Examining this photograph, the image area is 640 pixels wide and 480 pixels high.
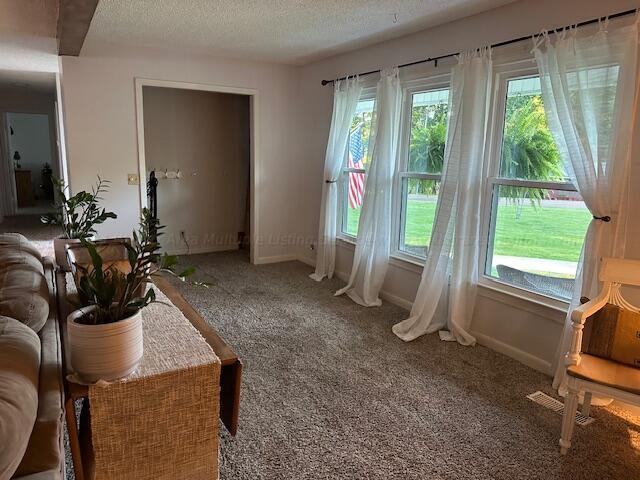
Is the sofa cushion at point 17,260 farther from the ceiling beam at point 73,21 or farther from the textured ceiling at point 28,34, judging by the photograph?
the textured ceiling at point 28,34

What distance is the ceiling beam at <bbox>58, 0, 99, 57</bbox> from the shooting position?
2.62 metres

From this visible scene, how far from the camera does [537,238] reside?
9.92ft

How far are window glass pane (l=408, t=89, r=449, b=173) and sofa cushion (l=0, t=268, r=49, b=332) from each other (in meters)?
2.89

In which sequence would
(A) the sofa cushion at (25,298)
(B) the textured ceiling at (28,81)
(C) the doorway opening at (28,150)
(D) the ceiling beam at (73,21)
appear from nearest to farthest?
(A) the sofa cushion at (25,298)
(D) the ceiling beam at (73,21)
(B) the textured ceiling at (28,81)
(C) the doorway opening at (28,150)

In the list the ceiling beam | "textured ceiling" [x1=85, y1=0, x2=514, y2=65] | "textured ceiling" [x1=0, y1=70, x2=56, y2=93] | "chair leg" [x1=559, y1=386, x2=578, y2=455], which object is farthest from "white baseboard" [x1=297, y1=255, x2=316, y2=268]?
"textured ceiling" [x1=0, y1=70, x2=56, y2=93]

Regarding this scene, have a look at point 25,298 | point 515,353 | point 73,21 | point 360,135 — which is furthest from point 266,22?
point 515,353

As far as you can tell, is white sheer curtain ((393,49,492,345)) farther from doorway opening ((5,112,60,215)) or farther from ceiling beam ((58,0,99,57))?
Result: doorway opening ((5,112,60,215))

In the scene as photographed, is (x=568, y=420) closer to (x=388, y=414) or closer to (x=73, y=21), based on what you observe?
(x=388, y=414)

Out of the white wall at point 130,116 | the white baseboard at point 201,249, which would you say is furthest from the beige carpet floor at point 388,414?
the white baseboard at point 201,249

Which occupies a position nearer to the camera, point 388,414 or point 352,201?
point 388,414

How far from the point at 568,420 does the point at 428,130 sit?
2.42m

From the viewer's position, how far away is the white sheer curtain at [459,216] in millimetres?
3109

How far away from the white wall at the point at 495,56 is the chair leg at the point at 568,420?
811 mm

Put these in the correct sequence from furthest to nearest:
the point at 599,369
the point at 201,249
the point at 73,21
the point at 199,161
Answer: the point at 201,249, the point at 199,161, the point at 73,21, the point at 599,369
